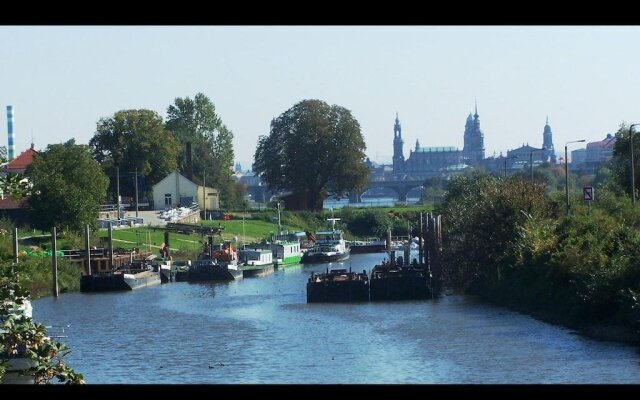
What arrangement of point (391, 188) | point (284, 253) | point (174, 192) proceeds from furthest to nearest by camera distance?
point (391, 188) < point (174, 192) < point (284, 253)

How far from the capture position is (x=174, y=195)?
3629 inches

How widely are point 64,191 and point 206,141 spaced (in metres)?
48.0

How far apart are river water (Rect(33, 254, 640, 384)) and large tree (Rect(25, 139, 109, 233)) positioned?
14.3 meters

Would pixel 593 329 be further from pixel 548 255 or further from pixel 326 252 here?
pixel 326 252

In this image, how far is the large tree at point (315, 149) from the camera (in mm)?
92812

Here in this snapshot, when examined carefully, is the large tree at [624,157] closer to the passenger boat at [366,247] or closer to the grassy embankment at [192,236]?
the grassy embankment at [192,236]

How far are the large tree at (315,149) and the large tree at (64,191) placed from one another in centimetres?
2865

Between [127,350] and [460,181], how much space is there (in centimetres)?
4633

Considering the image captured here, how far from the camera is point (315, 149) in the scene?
93.3 meters

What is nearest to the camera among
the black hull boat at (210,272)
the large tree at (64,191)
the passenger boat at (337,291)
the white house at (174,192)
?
the passenger boat at (337,291)

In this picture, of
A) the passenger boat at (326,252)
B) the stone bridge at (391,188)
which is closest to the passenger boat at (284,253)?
the passenger boat at (326,252)

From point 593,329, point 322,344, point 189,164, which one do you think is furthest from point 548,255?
point 189,164

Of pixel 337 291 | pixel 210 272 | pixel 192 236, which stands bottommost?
pixel 337 291
